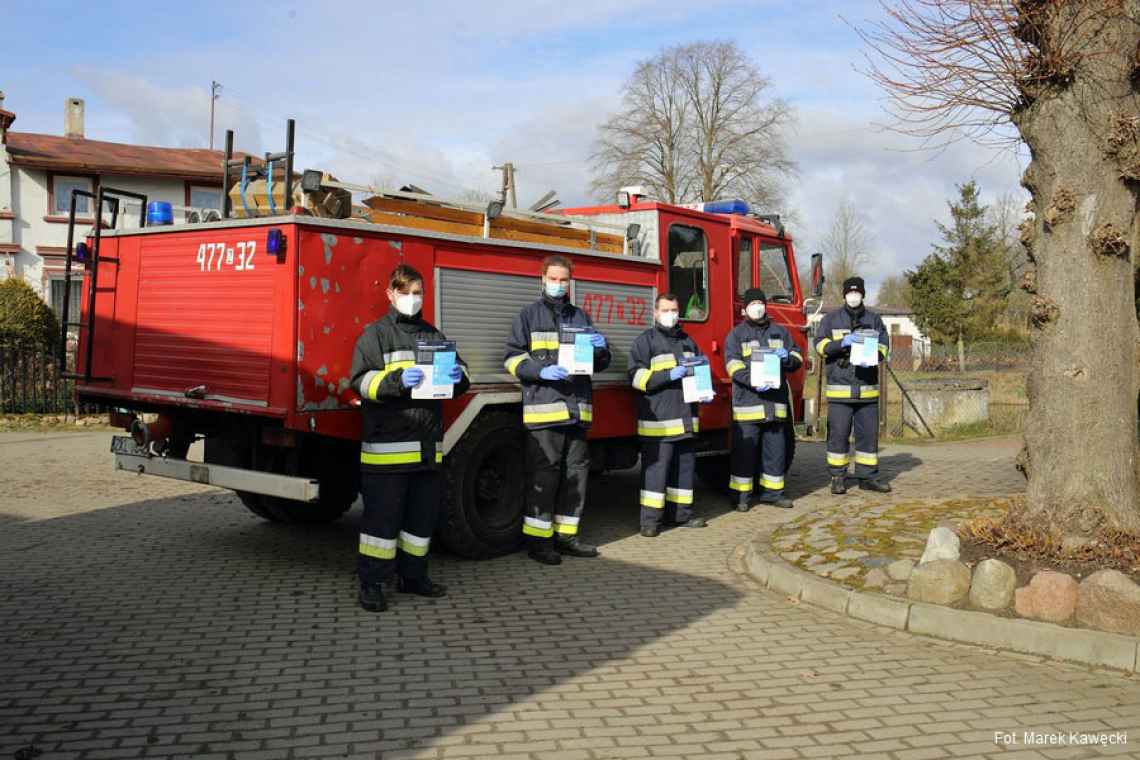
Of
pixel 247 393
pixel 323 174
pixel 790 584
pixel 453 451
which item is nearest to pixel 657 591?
pixel 790 584

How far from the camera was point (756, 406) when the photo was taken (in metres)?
8.88

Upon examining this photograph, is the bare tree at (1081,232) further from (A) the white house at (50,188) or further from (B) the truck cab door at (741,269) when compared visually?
(A) the white house at (50,188)

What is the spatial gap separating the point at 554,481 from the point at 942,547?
8.61 ft

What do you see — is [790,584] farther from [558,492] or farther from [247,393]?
[247,393]

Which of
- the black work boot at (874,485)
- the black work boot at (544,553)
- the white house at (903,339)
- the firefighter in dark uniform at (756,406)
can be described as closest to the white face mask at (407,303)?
the black work boot at (544,553)

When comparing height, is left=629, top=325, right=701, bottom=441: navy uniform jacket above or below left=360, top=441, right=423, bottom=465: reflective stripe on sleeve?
above

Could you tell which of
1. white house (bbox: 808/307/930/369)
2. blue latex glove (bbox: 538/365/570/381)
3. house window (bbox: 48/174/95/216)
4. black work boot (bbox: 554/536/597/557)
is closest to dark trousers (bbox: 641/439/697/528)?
black work boot (bbox: 554/536/597/557)

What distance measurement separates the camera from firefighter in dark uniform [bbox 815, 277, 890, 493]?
31.0 feet

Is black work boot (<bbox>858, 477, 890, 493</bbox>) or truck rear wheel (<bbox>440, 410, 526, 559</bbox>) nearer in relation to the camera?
truck rear wheel (<bbox>440, 410, 526, 559</bbox>)

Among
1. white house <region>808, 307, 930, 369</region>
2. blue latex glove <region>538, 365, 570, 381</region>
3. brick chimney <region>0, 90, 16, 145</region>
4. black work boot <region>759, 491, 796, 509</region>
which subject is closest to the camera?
blue latex glove <region>538, 365, 570, 381</region>

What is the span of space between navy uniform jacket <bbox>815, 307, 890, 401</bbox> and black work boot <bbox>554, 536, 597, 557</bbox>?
3441 mm

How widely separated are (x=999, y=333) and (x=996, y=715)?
122 feet

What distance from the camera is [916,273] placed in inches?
1558

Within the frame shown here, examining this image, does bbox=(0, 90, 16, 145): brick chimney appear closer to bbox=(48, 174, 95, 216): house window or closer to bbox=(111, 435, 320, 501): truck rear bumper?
bbox=(48, 174, 95, 216): house window
